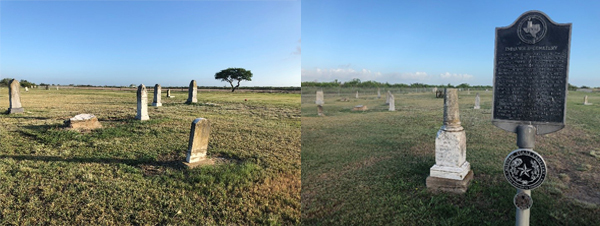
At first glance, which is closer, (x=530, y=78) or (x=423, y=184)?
(x=530, y=78)

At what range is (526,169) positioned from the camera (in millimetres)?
3373

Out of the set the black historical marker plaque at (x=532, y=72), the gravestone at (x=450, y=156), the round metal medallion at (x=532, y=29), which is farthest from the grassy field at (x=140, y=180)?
the round metal medallion at (x=532, y=29)

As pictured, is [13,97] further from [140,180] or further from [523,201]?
[523,201]

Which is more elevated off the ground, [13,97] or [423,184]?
[13,97]

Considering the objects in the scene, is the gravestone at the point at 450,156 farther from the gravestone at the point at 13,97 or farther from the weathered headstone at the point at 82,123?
the gravestone at the point at 13,97

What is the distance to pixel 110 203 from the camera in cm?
416

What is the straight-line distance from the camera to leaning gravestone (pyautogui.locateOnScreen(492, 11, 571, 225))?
148 inches

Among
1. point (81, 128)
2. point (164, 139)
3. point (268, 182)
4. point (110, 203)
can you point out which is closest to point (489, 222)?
point (268, 182)

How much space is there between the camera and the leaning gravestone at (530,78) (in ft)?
12.3

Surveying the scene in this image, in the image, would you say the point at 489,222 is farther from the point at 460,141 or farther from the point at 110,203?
the point at 110,203

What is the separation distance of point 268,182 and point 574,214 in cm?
396

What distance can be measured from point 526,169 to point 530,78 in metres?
Answer: 1.27

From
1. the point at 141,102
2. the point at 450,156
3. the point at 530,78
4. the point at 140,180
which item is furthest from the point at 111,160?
the point at 530,78

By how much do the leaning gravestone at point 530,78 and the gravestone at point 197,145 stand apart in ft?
15.4
